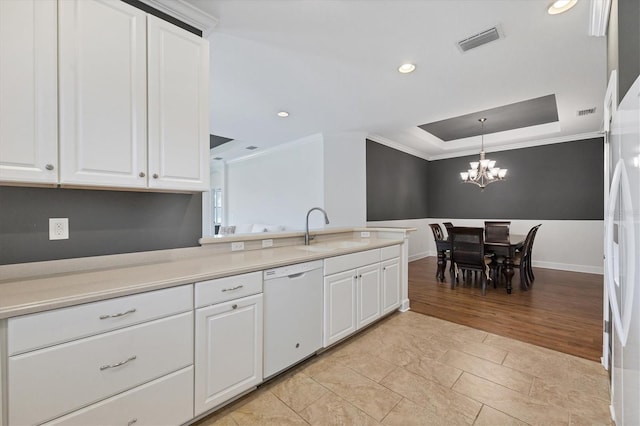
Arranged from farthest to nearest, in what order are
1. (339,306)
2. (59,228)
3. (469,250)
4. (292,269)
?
(469,250)
(339,306)
(292,269)
(59,228)

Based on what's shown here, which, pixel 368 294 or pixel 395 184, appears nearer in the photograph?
pixel 368 294

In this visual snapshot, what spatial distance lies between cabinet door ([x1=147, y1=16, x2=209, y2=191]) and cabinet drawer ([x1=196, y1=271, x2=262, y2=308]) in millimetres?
702

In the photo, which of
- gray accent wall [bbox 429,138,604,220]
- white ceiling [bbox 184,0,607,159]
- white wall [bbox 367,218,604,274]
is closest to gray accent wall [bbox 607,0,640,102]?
white ceiling [bbox 184,0,607,159]

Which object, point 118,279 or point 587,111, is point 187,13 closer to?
point 118,279

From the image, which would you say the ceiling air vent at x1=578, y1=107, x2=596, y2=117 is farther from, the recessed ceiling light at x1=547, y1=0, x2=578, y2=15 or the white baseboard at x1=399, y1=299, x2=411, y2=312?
the white baseboard at x1=399, y1=299, x2=411, y2=312

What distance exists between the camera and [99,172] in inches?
61.0

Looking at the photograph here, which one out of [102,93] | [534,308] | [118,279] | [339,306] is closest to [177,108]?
[102,93]

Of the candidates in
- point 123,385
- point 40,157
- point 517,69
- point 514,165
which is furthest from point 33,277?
point 514,165

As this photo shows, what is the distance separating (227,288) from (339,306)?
1160 mm

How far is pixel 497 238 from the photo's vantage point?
4.83m

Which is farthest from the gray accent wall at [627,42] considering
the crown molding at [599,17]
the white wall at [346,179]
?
the white wall at [346,179]

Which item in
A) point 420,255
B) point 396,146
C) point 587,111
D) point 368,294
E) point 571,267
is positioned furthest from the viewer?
point 420,255

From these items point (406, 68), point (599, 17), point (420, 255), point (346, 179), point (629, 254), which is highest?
point (406, 68)

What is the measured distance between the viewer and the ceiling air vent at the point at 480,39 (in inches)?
89.7
